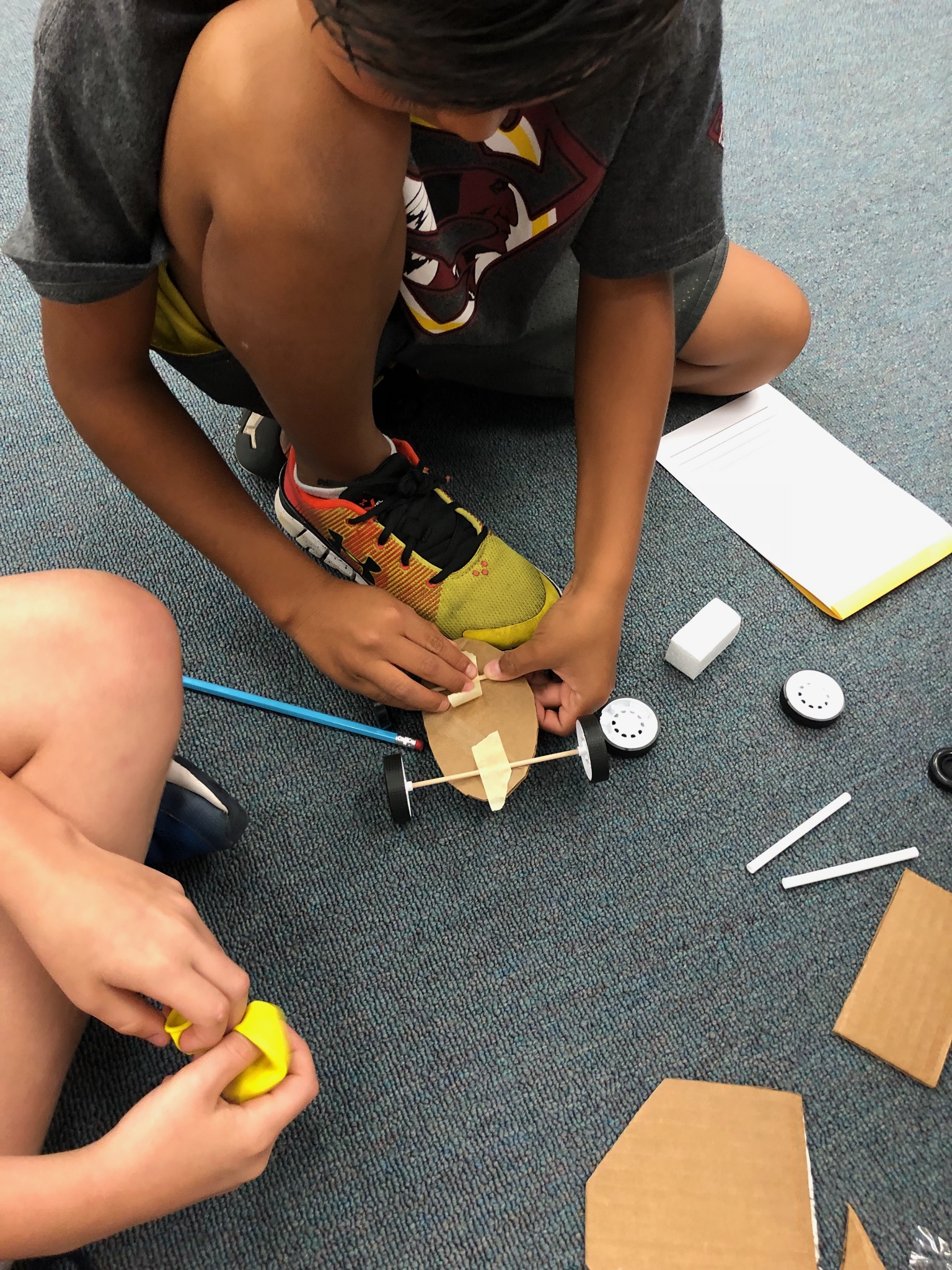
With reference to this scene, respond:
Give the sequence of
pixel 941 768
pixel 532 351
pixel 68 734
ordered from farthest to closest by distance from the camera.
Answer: pixel 532 351
pixel 941 768
pixel 68 734

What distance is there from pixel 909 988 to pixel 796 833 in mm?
158

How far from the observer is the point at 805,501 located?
1.06 m

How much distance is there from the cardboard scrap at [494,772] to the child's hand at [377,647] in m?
0.06

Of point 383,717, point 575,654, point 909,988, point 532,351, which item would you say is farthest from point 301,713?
point 909,988

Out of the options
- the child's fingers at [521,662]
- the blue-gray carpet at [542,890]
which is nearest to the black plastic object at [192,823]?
the blue-gray carpet at [542,890]

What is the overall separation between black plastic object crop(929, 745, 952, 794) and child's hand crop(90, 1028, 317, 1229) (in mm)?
676

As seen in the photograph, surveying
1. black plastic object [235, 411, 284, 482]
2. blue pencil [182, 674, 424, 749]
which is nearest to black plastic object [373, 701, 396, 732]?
blue pencil [182, 674, 424, 749]

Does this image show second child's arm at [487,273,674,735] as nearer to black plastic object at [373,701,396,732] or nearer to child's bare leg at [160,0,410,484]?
black plastic object at [373,701,396,732]

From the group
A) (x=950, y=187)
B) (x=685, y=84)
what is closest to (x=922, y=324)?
(x=950, y=187)

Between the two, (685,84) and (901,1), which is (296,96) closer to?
(685,84)

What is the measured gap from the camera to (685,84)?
0.67m

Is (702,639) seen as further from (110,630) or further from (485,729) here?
(110,630)

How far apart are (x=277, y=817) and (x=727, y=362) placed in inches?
29.7

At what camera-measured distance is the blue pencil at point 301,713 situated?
872 mm
